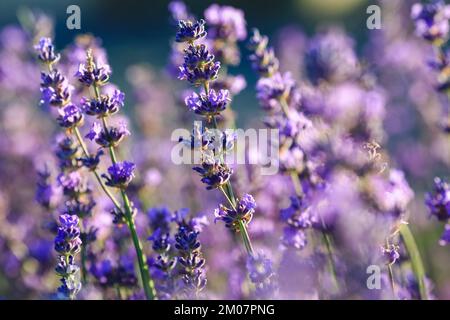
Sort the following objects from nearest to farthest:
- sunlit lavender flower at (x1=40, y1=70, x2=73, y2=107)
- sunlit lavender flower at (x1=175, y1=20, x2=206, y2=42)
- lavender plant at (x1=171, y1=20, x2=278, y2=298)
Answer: lavender plant at (x1=171, y1=20, x2=278, y2=298) → sunlit lavender flower at (x1=175, y1=20, x2=206, y2=42) → sunlit lavender flower at (x1=40, y1=70, x2=73, y2=107)

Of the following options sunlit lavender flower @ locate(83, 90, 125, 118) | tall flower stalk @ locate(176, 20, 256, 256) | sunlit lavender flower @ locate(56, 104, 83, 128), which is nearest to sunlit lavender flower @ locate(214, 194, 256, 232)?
tall flower stalk @ locate(176, 20, 256, 256)

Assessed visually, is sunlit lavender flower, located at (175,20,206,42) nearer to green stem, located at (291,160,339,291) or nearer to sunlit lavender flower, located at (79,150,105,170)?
sunlit lavender flower, located at (79,150,105,170)

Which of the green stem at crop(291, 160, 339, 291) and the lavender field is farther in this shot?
the green stem at crop(291, 160, 339, 291)

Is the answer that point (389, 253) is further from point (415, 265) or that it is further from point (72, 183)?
point (72, 183)

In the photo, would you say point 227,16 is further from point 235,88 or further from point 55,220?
point 55,220

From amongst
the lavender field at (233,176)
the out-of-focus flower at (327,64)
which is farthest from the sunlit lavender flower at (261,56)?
the out-of-focus flower at (327,64)

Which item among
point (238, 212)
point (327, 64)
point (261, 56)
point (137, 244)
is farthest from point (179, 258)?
point (327, 64)
